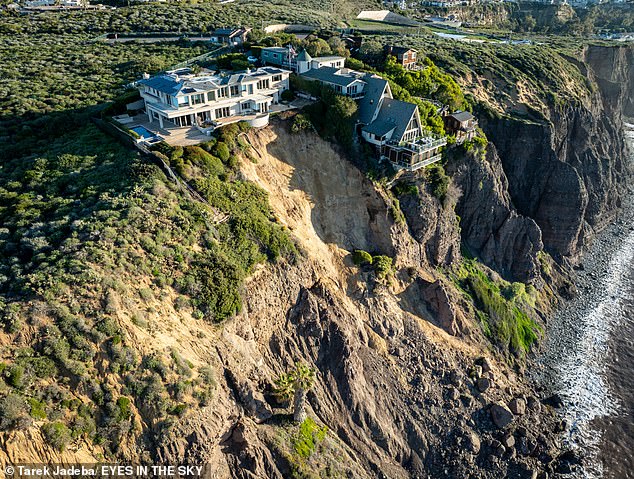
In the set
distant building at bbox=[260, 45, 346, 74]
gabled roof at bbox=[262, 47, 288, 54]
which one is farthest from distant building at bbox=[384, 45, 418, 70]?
gabled roof at bbox=[262, 47, 288, 54]

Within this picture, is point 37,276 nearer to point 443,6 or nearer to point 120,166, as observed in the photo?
point 120,166

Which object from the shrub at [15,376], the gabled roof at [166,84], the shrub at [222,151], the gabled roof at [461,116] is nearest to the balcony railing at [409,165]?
the gabled roof at [461,116]

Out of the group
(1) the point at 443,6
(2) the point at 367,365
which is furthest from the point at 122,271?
(1) the point at 443,6

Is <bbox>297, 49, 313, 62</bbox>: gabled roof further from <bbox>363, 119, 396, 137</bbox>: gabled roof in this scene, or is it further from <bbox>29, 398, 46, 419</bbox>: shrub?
<bbox>29, 398, 46, 419</bbox>: shrub

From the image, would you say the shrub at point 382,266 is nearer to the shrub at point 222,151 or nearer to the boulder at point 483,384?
the boulder at point 483,384

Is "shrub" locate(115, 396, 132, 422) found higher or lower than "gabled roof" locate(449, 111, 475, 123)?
lower

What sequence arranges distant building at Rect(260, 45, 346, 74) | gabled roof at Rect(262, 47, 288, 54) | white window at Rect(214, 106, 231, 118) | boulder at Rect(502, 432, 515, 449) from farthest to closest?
gabled roof at Rect(262, 47, 288, 54)
distant building at Rect(260, 45, 346, 74)
white window at Rect(214, 106, 231, 118)
boulder at Rect(502, 432, 515, 449)

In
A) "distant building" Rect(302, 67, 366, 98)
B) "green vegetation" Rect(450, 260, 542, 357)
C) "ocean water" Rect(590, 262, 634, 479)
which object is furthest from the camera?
"green vegetation" Rect(450, 260, 542, 357)
